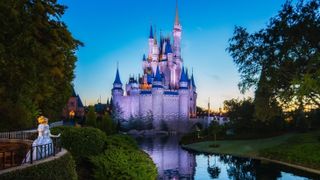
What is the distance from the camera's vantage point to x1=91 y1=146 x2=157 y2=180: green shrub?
65.8 feet

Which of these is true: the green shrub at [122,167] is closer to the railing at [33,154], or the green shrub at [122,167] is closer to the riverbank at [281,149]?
the railing at [33,154]

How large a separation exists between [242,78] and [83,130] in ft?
72.9

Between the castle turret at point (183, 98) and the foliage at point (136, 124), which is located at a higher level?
the castle turret at point (183, 98)

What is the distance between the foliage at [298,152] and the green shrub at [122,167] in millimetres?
21025

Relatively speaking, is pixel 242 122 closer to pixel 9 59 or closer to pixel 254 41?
pixel 254 41

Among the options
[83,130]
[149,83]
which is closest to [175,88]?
[149,83]

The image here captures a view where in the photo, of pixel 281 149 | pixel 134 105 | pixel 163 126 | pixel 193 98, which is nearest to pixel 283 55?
pixel 281 149

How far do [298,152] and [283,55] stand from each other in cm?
1004

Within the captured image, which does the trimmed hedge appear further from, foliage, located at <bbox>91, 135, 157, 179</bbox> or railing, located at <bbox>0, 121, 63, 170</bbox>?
foliage, located at <bbox>91, 135, 157, 179</bbox>

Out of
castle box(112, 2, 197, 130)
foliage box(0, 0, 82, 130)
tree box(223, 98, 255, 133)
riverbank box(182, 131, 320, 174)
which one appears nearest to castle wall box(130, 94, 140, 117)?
castle box(112, 2, 197, 130)

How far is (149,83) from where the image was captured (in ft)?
452

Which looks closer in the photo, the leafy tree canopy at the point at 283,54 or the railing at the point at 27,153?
the railing at the point at 27,153

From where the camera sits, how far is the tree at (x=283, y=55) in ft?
121

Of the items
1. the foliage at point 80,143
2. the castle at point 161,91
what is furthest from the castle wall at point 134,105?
the foliage at point 80,143
